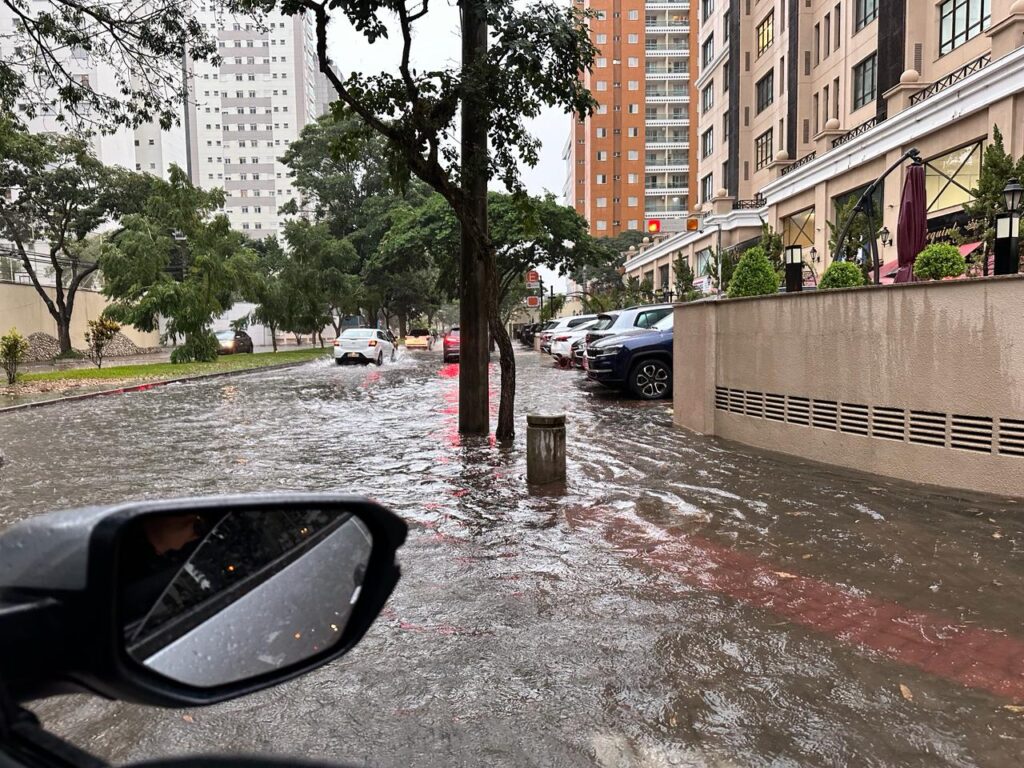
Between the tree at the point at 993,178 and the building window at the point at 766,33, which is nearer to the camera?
the tree at the point at 993,178

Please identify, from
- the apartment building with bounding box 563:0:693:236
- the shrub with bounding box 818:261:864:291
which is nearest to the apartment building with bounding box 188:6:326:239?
the apartment building with bounding box 563:0:693:236

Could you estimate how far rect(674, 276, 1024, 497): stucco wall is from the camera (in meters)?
6.36

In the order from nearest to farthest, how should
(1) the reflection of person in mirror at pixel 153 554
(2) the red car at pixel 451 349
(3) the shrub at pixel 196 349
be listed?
(1) the reflection of person in mirror at pixel 153 554 < (3) the shrub at pixel 196 349 < (2) the red car at pixel 451 349

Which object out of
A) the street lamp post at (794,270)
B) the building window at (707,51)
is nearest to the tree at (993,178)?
the street lamp post at (794,270)

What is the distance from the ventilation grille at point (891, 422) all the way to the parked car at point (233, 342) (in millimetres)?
39146

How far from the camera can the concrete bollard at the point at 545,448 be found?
7.27 metres

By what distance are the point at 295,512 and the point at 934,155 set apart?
2530 cm

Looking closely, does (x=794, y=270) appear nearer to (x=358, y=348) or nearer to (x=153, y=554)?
(x=153, y=554)

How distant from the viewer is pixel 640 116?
96500mm

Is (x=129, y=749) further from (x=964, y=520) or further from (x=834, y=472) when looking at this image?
(x=834, y=472)

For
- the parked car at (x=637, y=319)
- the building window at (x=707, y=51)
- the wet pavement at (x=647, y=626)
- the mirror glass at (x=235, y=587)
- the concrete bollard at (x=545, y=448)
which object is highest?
the building window at (x=707, y=51)

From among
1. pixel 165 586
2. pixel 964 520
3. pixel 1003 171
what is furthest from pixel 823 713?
pixel 1003 171

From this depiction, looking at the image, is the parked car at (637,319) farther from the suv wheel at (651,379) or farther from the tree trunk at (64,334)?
the tree trunk at (64,334)

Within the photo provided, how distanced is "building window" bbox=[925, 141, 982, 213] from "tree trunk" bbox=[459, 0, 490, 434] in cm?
1561
